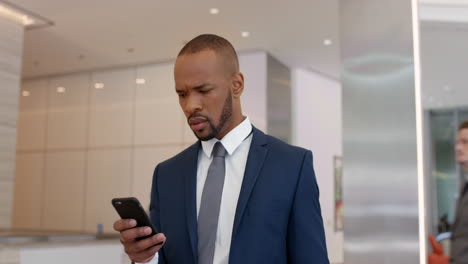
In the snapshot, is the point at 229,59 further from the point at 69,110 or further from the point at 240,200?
the point at 69,110

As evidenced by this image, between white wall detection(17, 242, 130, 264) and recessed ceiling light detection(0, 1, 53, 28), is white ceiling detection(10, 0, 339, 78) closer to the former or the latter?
recessed ceiling light detection(0, 1, 53, 28)

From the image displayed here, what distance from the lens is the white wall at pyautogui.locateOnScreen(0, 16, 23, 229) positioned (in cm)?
536

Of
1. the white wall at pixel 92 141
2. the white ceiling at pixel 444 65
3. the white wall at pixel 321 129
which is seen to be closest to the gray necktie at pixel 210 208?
the white ceiling at pixel 444 65

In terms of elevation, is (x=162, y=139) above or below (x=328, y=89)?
below

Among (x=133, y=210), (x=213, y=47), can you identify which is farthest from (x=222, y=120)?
(x=133, y=210)

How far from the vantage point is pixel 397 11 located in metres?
3.02

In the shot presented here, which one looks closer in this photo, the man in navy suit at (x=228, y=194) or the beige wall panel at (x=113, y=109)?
the man in navy suit at (x=228, y=194)

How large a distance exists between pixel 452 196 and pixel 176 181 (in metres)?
1.74

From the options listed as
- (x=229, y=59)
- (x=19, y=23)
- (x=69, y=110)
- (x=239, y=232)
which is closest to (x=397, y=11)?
(x=229, y=59)

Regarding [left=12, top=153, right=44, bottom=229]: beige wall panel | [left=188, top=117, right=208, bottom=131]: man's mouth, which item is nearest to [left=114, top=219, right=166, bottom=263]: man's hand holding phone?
[left=188, top=117, right=208, bottom=131]: man's mouth

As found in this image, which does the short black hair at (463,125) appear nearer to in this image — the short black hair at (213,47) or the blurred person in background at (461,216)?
the blurred person in background at (461,216)

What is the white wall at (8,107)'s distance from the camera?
536 cm

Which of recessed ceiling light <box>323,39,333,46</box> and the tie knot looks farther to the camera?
recessed ceiling light <box>323,39,333,46</box>

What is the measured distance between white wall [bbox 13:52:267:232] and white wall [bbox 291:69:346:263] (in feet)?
3.57
